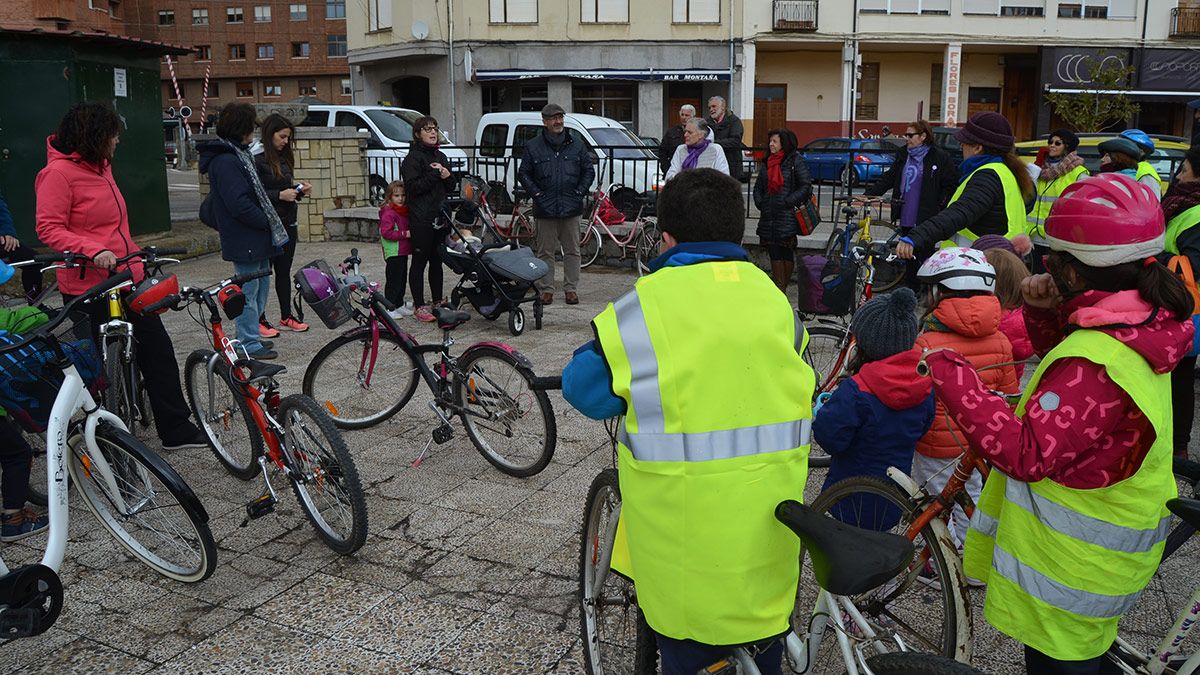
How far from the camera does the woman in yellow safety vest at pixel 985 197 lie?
16.9 ft

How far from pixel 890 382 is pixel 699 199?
4.52 ft

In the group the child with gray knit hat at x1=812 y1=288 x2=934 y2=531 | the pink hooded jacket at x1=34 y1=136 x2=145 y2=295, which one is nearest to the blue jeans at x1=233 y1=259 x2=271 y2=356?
the pink hooded jacket at x1=34 y1=136 x2=145 y2=295

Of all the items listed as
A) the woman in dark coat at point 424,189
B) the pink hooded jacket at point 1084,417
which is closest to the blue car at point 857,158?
the woman in dark coat at point 424,189

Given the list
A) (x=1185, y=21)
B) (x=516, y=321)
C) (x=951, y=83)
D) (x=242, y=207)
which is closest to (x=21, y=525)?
(x=242, y=207)

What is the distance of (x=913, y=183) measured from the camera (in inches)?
312

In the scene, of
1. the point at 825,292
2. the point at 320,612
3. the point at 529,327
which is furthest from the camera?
the point at 529,327

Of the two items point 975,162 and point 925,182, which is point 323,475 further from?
point 925,182

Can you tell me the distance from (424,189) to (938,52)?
30.1 meters

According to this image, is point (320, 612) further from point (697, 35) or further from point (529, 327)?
point (697, 35)

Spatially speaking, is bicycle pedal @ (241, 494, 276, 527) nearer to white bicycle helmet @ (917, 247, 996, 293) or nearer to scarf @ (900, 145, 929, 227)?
white bicycle helmet @ (917, 247, 996, 293)

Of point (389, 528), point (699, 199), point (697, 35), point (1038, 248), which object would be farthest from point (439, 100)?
point (699, 199)

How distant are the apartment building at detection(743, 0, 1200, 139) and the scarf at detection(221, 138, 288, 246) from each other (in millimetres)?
26219

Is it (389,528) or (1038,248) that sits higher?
(1038,248)

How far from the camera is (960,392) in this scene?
7.52 feet
